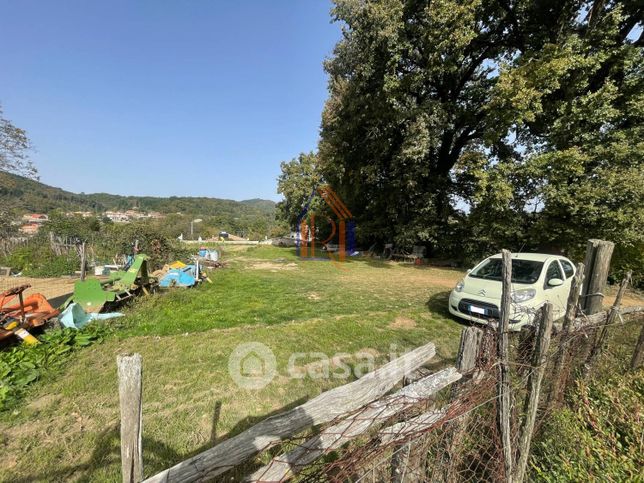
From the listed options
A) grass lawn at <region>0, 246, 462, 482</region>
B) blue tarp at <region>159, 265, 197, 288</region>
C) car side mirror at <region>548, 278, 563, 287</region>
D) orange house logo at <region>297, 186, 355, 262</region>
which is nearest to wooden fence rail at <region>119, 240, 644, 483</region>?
grass lawn at <region>0, 246, 462, 482</region>

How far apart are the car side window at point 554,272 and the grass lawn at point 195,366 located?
1.95 m

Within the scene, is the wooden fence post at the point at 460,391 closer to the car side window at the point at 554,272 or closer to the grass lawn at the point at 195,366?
the grass lawn at the point at 195,366

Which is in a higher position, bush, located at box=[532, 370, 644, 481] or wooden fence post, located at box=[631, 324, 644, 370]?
wooden fence post, located at box=[631, 324, 644, 370]

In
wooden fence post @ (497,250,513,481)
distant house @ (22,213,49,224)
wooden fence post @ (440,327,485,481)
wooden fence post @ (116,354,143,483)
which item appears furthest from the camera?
distant house @ (22,213,49,224)

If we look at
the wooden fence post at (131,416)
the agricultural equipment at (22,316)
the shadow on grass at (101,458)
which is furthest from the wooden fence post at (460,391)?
the agricultural equipment at (22,316)

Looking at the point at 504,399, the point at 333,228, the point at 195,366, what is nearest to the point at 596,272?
the point at 504,399

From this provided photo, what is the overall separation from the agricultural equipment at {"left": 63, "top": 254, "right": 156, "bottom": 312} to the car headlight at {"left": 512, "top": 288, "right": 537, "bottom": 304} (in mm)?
7958

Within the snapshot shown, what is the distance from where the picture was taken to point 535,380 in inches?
79.7

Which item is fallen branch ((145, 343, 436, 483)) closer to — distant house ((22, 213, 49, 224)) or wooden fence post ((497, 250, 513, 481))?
wooden fence post ((497, 250, 513, 481))

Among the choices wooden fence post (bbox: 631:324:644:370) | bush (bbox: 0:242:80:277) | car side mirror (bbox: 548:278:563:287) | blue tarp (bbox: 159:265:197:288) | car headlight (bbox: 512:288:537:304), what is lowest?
bush (bbox: 0:242:80:277)

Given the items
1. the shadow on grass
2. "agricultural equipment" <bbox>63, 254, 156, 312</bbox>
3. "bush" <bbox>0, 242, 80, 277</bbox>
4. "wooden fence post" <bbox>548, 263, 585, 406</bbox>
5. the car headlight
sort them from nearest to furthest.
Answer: the shadow on grass < "wooden fence post" <bbox>548, 263, 585, 406</bbox> < the car headlight < "agricultural equipment" <bbox>63, 254, 156, 312</bbox> < "bush" <bbox>0, 242, 80, 277</bbox>

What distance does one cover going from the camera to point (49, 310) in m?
5.01

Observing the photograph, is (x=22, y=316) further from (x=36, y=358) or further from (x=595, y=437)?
(x=595, y=437)

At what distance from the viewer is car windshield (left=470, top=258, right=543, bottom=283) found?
17.3 ft
